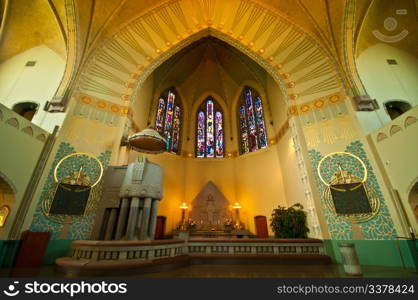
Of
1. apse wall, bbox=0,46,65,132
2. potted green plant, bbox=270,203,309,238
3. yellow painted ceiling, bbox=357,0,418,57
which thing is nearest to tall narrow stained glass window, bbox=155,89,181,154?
apse wall, bbox=0,46,65,132

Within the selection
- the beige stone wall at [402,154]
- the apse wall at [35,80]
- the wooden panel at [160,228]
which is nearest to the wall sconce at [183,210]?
the wooden panel at [160,228]

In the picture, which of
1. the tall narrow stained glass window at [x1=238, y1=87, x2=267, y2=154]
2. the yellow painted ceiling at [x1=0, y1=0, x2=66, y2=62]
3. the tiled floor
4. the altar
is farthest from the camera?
the tall narrow stained glass window at [x1=238, y1=87, x2=267, y2=154]

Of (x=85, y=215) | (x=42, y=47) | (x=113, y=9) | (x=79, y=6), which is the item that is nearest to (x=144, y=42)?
(x=113, y=9)

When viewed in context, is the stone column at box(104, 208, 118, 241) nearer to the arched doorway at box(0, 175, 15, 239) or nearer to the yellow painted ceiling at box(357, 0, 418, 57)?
the arched doorway at box(0, 175, 15, 239)

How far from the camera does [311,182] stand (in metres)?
7.20

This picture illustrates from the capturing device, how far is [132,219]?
5801 millimetres

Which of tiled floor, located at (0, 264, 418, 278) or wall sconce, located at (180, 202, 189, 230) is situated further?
wall sconce, located at (180, 202, 189, 230)

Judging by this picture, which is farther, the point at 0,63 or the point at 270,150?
the point at 270,150

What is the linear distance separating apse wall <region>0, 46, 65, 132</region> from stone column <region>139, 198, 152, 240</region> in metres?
4.73

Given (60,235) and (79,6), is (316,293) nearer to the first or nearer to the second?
(60,235)

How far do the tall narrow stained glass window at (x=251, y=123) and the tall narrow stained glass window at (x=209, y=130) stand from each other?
164 cm

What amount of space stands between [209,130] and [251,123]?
10.8 feet

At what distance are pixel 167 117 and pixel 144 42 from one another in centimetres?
491

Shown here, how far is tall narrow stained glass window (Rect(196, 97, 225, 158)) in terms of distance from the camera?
1392 cm
